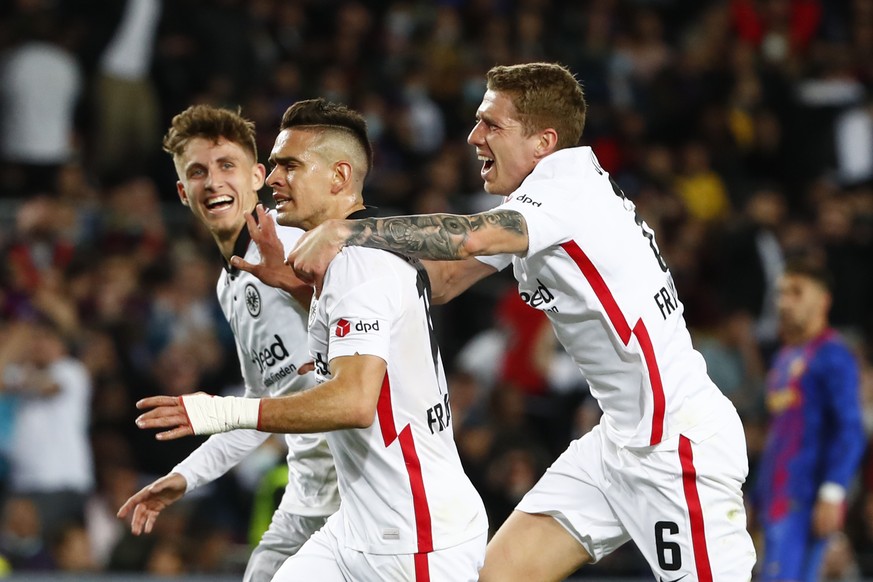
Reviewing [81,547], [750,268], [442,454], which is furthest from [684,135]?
[442,454]

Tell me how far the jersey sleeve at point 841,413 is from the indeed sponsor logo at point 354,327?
4571 millimetres

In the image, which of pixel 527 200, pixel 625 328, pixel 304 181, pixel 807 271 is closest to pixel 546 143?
pixel 527 200

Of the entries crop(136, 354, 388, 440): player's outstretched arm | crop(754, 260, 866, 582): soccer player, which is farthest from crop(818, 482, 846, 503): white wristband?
crop(136, 354, 388, 440): player's outstretched arm

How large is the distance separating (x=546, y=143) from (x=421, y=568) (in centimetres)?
162

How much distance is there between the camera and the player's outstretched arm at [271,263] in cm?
491

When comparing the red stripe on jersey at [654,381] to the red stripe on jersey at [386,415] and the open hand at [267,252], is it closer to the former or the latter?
the red stripe on jersey at [386,415]

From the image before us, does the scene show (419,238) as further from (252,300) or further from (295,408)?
(252,300)

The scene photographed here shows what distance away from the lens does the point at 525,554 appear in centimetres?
529

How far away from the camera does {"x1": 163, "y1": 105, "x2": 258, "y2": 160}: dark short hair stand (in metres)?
5.73

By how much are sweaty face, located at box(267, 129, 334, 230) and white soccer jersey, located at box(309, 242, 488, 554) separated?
0.40m

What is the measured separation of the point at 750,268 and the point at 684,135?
7.76 feet

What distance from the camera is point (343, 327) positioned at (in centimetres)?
419

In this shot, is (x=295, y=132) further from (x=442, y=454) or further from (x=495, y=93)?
(x=442, y=454)

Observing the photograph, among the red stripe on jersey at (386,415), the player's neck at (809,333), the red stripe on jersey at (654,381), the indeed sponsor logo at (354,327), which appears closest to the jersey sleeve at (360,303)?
the indeed sponsor logo at (354,327)
